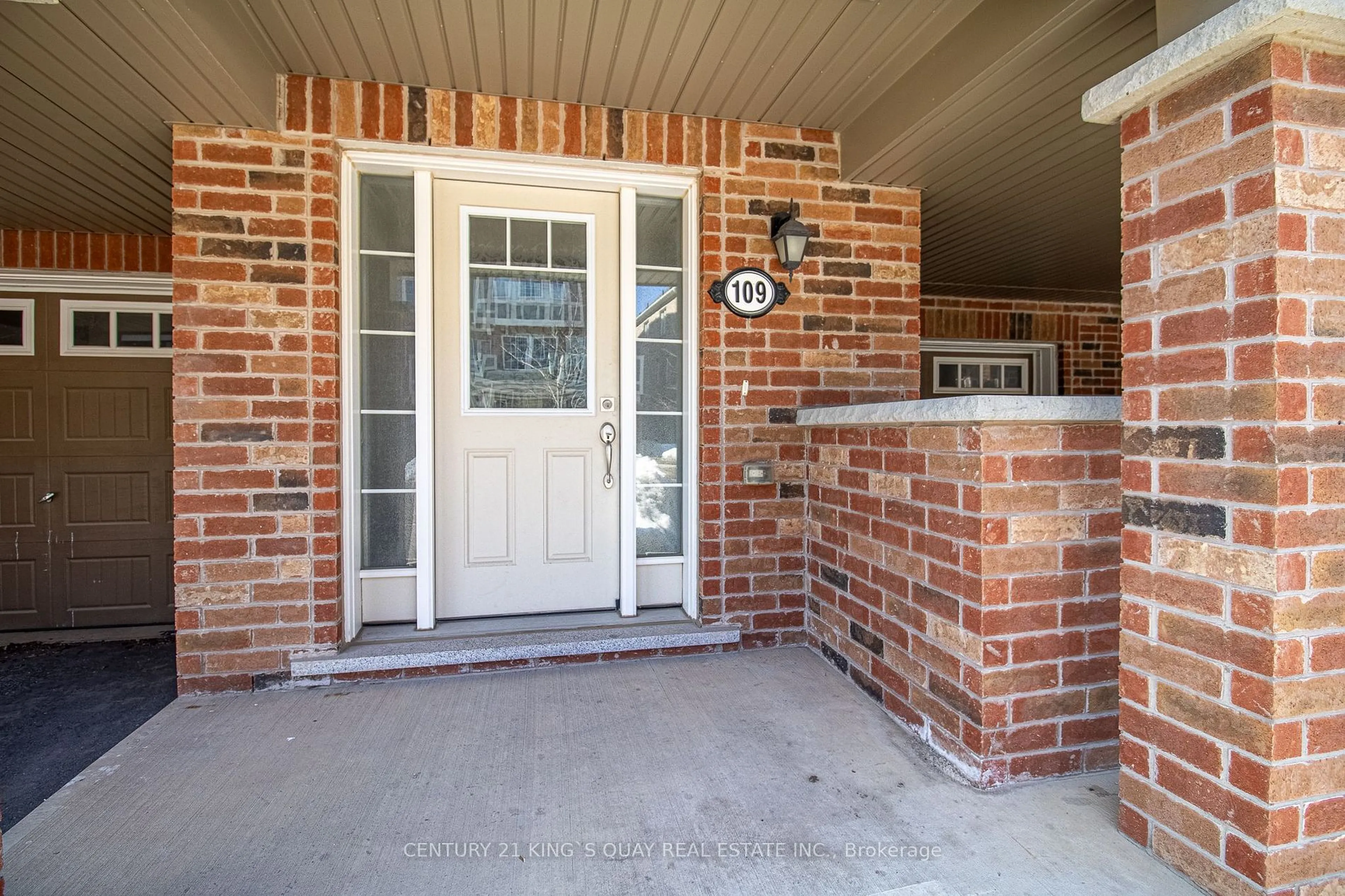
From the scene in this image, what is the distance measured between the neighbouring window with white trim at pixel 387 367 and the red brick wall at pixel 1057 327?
4.63 metres

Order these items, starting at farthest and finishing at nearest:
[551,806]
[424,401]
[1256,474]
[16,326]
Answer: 1. [16,326]
2. [424,401]
3. [551,806]
4. [1256,474]

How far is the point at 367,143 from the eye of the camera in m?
2.76

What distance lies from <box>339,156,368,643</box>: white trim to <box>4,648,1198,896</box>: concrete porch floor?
0.47 metres

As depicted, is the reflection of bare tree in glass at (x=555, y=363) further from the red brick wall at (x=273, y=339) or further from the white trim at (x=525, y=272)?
the red brick wall at (x=273, y=339)

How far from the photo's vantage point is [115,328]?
4090 mm

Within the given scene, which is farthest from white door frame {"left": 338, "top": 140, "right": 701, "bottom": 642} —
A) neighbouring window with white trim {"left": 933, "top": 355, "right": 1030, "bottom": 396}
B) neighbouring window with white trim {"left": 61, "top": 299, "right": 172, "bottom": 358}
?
neighbouring window with white trim {"left": 933, "top": 355, "right": 1030, "bottom": 396}

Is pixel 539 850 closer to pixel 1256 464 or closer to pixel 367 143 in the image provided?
pixel 1256 464

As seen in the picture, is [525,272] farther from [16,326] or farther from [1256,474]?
[16,326]

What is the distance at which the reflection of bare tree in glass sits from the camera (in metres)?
3.10

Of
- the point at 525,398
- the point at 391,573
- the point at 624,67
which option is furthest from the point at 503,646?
the point at 624,67

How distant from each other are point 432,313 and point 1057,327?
19.2 ft

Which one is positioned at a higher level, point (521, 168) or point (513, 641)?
point (521, 168)

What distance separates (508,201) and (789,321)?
1475 mm

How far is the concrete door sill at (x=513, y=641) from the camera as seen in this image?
8.79 feet
